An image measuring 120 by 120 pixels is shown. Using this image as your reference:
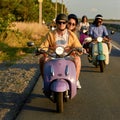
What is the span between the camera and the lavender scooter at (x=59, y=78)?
7668 millimetres

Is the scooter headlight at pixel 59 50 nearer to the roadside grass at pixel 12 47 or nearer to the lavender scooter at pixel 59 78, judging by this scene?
the lavender scooter at pixel 59 78

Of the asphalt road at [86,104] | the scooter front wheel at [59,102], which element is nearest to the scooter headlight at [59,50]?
the scooter front wheel at [59,102]

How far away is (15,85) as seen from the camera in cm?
1037

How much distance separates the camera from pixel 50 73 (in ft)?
25.7

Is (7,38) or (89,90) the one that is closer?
(89,90)

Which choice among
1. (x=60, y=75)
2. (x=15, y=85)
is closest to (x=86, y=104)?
(x=60, y=75)

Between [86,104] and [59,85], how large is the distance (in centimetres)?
115

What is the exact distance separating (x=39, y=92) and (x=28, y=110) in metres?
1.72

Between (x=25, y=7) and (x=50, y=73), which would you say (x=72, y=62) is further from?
(x=25, y=7)

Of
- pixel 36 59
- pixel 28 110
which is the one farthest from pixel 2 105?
pixel 36 59

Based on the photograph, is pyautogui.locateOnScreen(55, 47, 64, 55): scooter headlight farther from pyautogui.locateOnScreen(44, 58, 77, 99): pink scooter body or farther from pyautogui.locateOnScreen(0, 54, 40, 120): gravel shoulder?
pyautogui.locateOnScreen(0, 54, 40, 120): gravel shoulder

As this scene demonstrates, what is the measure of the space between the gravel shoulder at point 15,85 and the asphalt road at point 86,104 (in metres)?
0.16

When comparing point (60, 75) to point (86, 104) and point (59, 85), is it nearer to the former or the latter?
point (59, 85)

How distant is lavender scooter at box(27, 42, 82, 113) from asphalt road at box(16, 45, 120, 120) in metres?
0.30
